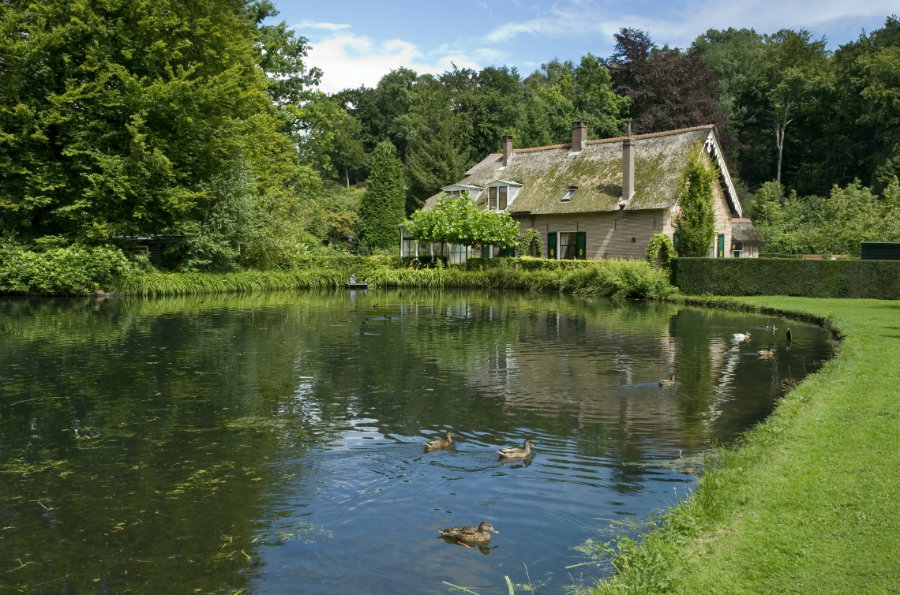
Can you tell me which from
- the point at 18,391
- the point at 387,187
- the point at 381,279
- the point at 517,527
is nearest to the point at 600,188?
the point at 381,279

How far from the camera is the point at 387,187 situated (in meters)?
57.2

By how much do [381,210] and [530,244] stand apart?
16470 millimetres

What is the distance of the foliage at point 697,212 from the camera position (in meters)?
34.7

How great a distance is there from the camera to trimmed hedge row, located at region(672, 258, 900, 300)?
28.4 meters

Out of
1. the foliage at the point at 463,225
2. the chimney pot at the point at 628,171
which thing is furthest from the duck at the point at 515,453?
the chimney pot at the point at 628,171

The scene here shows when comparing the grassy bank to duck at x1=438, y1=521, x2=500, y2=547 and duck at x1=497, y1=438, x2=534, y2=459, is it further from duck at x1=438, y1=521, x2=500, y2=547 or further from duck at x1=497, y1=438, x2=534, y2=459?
duck at x1=497, y1=438, x2=534, y2=459

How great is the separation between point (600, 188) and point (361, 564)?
38228mm

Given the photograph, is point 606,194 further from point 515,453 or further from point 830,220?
point 515,453

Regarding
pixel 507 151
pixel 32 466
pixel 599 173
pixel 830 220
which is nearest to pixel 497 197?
pixel 507 151

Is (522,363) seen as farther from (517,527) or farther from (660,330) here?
(517,527)

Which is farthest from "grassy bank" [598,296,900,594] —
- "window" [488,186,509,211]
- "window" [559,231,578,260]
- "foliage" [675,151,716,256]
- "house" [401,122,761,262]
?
"window" [488,186,509,211]

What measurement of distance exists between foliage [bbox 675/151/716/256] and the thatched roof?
8.59 feet

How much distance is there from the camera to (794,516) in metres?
6.21

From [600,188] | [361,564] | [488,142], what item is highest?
[488,142]
